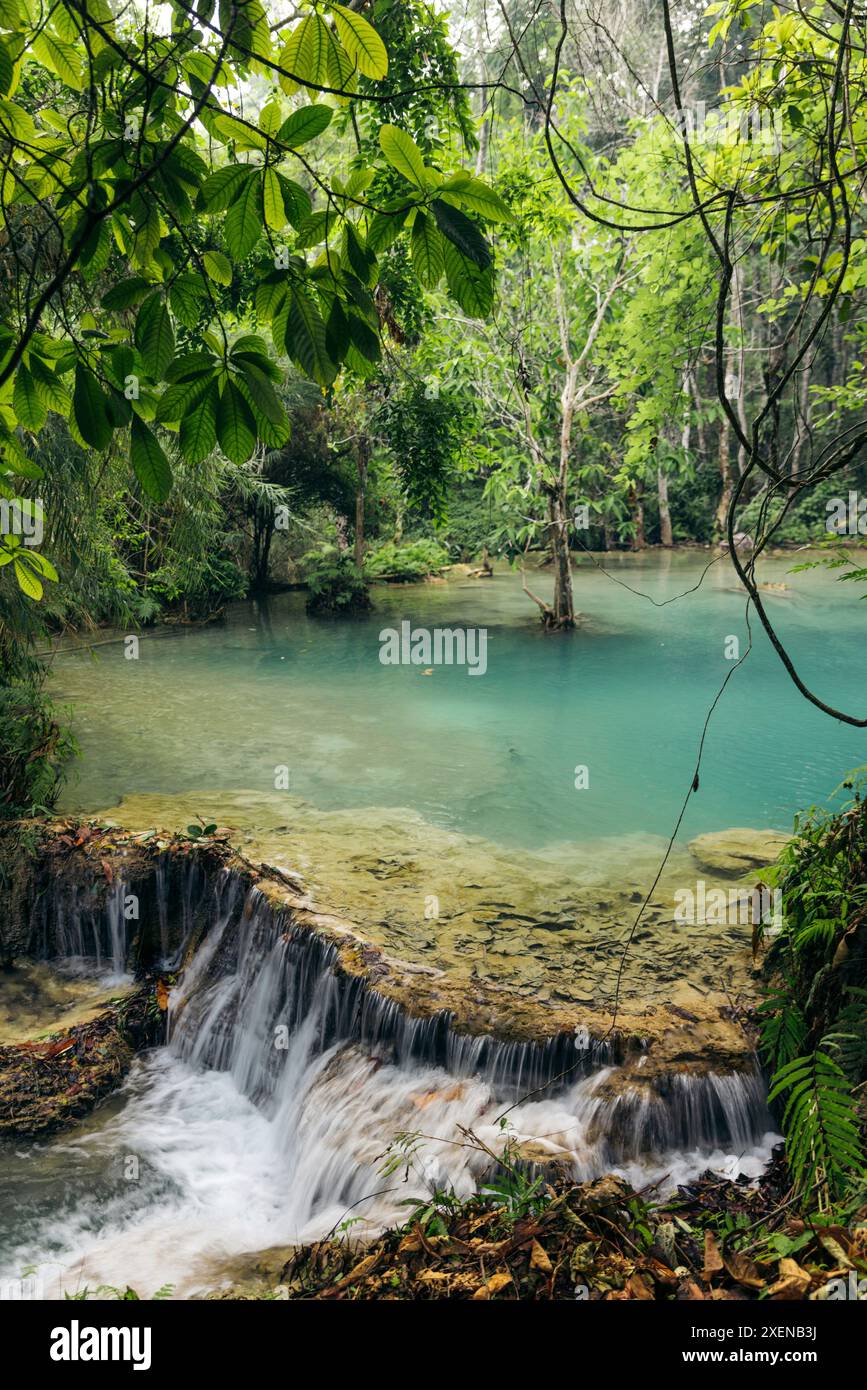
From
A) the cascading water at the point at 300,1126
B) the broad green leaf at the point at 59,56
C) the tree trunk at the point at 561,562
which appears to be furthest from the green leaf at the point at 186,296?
the tree trunk at the point at 561,562

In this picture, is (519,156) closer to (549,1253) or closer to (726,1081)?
(726,1081)

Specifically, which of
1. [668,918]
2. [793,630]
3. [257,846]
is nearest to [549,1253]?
[668,918]

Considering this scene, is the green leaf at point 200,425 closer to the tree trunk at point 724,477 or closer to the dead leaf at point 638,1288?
the dead leaf at point 638,1288

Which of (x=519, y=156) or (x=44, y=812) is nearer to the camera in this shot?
Answer: (x=44, y=812)

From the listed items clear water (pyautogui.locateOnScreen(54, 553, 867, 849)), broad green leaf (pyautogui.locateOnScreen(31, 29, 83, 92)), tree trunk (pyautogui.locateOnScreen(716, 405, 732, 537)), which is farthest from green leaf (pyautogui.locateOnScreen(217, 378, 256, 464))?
tree trunk (pyautogui.locateOnScreen(716, 405, 732, 537))

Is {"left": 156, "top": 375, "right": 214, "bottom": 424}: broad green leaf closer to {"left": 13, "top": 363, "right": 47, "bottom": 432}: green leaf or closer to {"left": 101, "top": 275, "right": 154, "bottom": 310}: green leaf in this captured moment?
{"left": 101, "top": 275, "right": 154, "bottom": 310}: green leaf

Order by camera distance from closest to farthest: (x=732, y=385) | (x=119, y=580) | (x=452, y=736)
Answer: (x=119, y=580) < (x=452, y=736) < (x=732, y=385)

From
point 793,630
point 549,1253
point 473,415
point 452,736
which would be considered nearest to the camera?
point 549,1253

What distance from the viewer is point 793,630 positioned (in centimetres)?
1567

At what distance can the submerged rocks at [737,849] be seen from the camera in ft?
21.8

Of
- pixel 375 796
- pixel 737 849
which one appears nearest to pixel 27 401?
pixel 737 849

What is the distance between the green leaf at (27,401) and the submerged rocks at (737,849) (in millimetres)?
5739

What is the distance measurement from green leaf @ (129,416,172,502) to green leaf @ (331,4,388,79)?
2.61 feet
